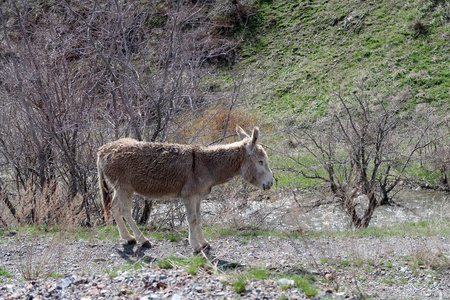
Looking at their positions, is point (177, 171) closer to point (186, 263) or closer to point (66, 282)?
point (186, 263)

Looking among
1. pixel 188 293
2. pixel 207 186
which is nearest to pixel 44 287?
pixel 188 293

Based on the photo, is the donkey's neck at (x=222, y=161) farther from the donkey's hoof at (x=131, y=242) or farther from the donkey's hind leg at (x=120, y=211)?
the donkey's hoof at (x=131, y=242)

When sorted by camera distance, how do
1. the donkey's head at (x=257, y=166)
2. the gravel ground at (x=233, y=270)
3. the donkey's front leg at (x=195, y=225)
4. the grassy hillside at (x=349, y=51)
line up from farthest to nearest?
1. the grassy hillside at (x=349, y=51)
2. the donkey's head at (x=257, y=166)
3. the donkey's front leg at (x=195, y=225)
4. the gravel ground at (x=233, y=270)

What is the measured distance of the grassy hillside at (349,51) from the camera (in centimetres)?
2453

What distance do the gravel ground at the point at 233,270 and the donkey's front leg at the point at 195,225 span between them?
0.30 meters

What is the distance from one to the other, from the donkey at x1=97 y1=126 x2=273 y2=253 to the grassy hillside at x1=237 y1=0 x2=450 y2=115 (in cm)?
1579

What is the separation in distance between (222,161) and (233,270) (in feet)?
6.64

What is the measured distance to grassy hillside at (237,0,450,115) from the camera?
24531 millimetres

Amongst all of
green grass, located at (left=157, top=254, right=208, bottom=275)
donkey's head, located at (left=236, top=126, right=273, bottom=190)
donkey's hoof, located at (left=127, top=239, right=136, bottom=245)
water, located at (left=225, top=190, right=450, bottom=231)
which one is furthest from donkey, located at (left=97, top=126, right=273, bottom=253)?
water, located at (left=225, top=190, right=450, bottom=231)

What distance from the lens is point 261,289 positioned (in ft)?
20.6

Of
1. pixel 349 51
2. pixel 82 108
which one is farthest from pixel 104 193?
pixel 349 51

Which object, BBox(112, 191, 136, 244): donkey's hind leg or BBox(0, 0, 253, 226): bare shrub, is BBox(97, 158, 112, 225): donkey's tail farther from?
BBox(0, 0, 253, 226): bare shrub

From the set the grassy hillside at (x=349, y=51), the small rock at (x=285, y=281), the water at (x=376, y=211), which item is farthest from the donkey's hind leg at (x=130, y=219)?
the grassy hillside at (x=349, y=51)

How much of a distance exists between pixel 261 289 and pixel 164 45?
7817 millimetres
